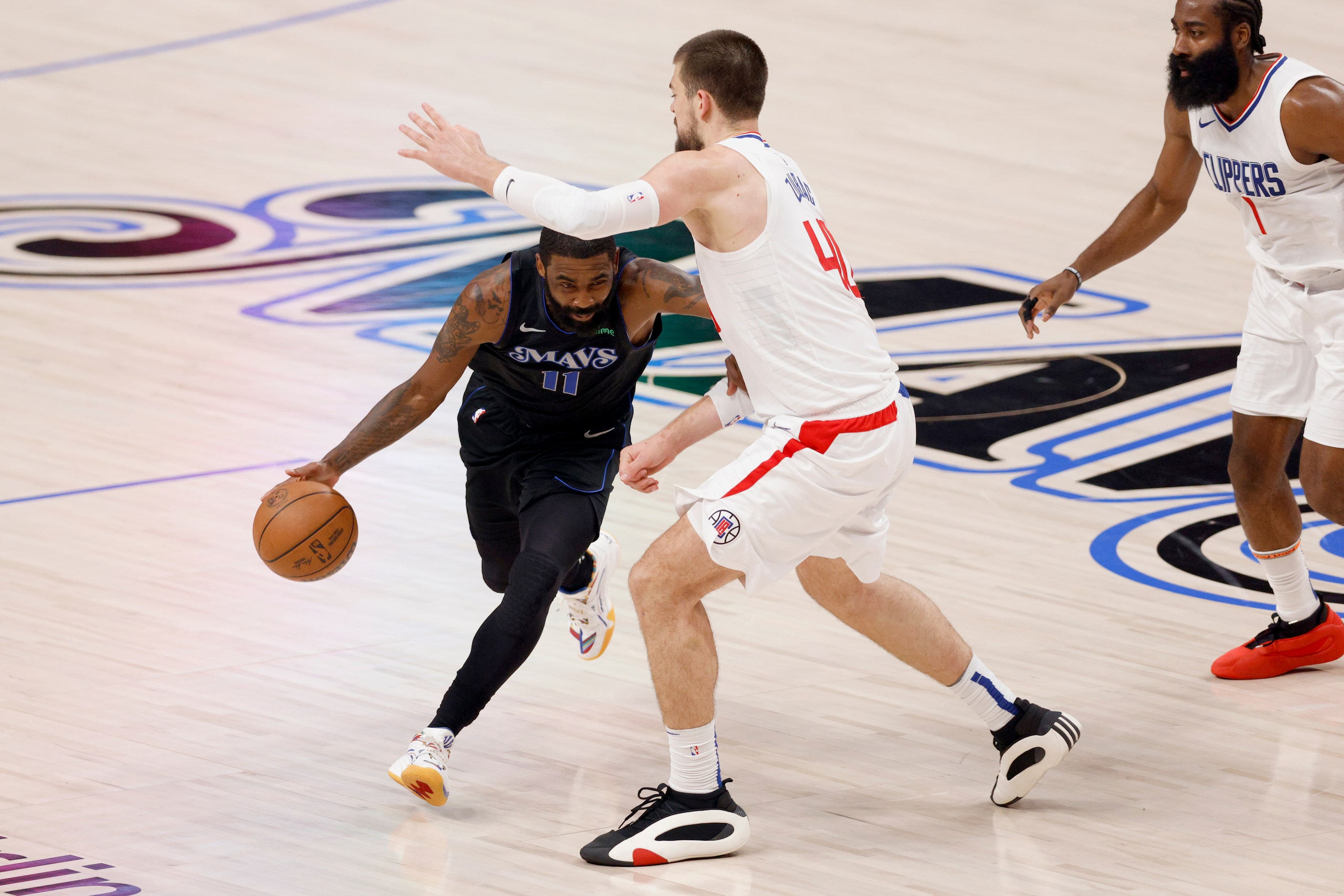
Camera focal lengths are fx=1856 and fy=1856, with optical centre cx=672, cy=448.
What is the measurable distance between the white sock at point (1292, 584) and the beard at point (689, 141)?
2480 mm

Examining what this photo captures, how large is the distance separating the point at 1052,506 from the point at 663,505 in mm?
1656

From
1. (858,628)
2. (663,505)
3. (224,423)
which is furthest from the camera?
(224,423)

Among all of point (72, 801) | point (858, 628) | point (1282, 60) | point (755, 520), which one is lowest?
point (72, 801)

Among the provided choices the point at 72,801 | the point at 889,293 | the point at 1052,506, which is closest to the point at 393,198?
the point at 889,293

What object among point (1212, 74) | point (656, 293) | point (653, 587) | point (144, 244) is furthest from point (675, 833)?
point (144, 244)

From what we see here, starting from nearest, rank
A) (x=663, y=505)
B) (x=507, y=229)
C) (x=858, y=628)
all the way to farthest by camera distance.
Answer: (x=858, y=628) < (x=663, y=505) < (x=507, y=229)

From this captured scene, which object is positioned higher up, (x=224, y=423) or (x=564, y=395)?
(x=564, y=395)

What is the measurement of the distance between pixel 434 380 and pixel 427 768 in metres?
1.14

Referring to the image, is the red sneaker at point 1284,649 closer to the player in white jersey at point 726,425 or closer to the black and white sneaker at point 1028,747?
the black and white sneaker at point 1028,747

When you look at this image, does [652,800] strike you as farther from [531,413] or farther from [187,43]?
[187,43]

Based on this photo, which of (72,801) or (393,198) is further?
(393,198)

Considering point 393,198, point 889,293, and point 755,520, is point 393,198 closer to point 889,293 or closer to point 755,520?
point 889,293

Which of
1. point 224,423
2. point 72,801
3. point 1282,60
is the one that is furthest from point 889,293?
point 72,801

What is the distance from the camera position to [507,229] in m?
A: 11.6
